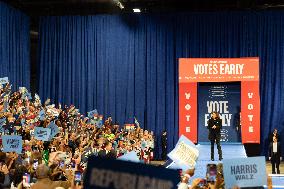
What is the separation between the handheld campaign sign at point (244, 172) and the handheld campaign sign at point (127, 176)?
8.46ft

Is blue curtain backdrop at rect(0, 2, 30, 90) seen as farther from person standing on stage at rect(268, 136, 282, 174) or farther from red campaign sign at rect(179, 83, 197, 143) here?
person standing on stage at rect(268, 136, 282, 174)

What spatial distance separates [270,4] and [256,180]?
61.2 ft

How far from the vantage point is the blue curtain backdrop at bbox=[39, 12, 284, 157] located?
21.0 m

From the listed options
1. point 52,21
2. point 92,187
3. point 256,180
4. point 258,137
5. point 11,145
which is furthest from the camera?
point 52,21

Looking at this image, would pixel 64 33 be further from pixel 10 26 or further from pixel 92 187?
pixel 92 187

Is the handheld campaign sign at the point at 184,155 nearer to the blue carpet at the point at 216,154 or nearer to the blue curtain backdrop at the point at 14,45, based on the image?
the blue carpet at the point at 216,154

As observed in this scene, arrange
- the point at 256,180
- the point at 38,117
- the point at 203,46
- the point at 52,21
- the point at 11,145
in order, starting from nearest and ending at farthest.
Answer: the point at 256,180, the point at 11,145, the point at 38,117, the point at 203,46, the point at 52,21

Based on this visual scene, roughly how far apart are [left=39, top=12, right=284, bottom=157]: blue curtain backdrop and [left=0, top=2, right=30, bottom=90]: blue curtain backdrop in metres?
1.32

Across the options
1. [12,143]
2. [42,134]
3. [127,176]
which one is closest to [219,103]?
[42,134]

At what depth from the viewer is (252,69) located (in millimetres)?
20344

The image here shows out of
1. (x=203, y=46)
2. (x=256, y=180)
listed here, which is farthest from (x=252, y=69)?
(x=256, y=180)

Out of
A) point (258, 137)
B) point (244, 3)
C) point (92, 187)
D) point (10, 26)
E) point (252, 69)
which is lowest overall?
point (258, 137)

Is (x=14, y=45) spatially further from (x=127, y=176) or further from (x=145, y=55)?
(x=127, y=176)

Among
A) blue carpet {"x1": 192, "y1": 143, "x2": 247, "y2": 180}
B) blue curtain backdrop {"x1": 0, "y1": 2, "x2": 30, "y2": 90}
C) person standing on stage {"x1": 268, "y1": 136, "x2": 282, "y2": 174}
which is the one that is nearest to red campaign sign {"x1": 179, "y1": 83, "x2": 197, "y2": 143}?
blue carpet {"x1": 192, "y1": 143, "x2": 247, "y2": 180}
